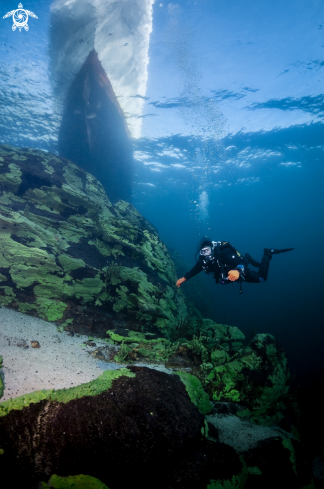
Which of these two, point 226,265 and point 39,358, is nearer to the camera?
point 39,358

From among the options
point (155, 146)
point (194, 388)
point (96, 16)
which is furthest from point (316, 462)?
point (155, 146)

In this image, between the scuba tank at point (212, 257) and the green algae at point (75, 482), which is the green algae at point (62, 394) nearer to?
the green algae at point (75, 482)

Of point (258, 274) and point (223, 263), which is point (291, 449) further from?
point (223, 263)

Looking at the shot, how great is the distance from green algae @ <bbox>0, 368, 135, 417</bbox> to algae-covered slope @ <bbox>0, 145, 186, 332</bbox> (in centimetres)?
232

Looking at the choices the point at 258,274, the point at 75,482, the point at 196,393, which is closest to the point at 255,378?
the point at 196,393

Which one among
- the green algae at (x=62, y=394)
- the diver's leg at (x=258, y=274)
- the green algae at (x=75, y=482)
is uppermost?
the diver's leg at (x=258, y=274)

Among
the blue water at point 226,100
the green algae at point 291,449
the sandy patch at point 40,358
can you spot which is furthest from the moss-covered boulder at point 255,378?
the blue water at point 226,100

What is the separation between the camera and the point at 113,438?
7.25 feet

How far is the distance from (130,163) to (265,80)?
1156 cm

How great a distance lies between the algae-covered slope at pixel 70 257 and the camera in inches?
194

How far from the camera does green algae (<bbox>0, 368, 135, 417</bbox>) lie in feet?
7.11

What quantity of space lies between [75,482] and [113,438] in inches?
17.4

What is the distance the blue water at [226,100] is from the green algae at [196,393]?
13256mm

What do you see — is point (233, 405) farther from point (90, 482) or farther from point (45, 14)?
point (45, 14)
